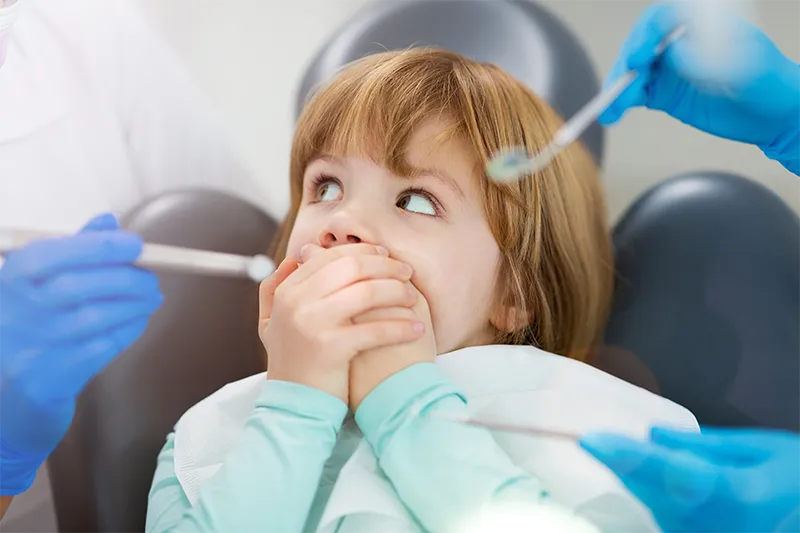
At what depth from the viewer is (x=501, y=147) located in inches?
27.0

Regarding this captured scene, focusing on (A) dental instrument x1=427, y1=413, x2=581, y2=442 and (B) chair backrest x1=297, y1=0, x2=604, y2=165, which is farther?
(B) chair backrest x1=297, y1=0, x2=604, y2=165

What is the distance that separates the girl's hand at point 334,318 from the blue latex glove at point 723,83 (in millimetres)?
264

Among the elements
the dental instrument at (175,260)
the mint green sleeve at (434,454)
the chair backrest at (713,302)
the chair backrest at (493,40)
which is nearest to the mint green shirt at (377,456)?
the mint green sleeve at (434,454)

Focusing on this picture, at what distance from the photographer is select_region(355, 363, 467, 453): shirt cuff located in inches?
23.0

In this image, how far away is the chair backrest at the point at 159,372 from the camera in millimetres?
749

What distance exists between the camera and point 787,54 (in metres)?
0.72

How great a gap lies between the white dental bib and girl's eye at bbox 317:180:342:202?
0.16m

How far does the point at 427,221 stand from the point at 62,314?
0.29m

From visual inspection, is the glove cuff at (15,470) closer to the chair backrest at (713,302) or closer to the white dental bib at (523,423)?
the white dental bib at (523,423)

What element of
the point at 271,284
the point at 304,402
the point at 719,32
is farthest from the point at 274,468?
the point at 719,32

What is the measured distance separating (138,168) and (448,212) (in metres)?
0.38

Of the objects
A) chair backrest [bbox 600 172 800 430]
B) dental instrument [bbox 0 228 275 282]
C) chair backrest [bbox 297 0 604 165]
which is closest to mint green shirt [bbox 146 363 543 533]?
dental instrument [bbox 0 228 275 282]

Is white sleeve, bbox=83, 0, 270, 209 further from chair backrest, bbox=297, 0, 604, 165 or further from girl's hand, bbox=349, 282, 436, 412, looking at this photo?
girl's hand, bbox=349, 282, 436, 412

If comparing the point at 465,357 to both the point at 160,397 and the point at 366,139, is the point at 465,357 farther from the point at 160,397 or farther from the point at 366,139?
the point at 160,397
